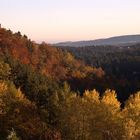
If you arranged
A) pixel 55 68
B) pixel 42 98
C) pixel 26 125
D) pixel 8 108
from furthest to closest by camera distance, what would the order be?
1. pixel 55 68
2. pixel 42 98
3. pixel 8 108
4. pixel 26 125

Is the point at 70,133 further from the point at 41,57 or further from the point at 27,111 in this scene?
the point at 41,57

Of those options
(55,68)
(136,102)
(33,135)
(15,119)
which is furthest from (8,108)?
(55,68)

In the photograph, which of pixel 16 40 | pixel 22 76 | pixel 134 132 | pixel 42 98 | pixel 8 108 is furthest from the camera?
pixel 16 40

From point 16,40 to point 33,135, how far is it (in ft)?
369

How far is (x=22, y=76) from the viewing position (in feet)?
319

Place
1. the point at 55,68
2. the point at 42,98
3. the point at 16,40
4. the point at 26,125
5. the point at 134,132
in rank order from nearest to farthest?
the point at 134,132, the point at 26,125, the point at 42,98, the point at 16,40, the point at 55,68

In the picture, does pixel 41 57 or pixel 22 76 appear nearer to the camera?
pixel 22 76

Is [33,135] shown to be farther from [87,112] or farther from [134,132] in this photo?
[134,132]

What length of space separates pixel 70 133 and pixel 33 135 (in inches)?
187

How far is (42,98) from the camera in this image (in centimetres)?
8400

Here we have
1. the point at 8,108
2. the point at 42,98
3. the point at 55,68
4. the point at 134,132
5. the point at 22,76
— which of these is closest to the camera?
the point at 134,132

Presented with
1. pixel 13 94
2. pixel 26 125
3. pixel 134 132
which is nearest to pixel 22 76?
pixel 13 94

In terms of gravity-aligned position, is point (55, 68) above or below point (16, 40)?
below

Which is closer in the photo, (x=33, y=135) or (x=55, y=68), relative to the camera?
(x=33, y=135)
